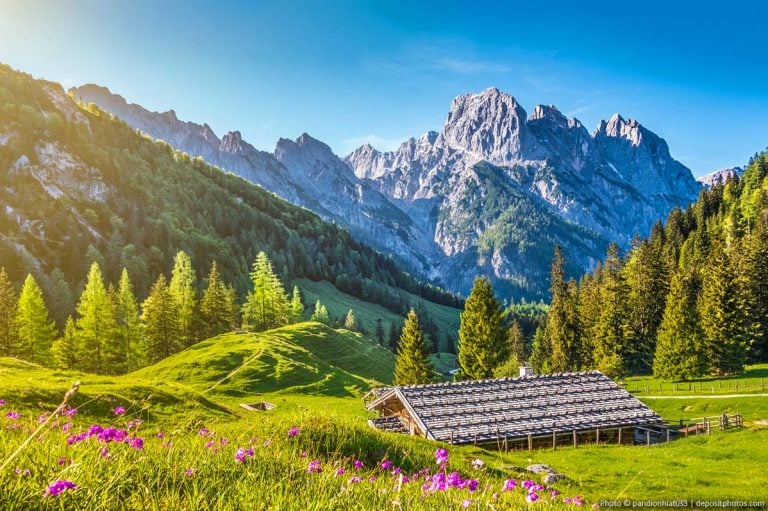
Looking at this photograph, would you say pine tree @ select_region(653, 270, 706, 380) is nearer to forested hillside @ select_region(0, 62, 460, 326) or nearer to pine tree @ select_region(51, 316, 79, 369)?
pine tree @ select_region(51, 316, 79, 369)

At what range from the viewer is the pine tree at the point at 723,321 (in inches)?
2712

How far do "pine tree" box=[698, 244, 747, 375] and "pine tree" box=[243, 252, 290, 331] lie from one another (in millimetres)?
74897

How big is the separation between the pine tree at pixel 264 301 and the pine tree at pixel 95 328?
3130 centimetres

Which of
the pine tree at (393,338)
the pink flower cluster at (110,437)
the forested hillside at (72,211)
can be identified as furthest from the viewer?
the pine tree at (393,338)

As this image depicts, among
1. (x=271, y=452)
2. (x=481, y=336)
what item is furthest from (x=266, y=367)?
(x=271, y=452)

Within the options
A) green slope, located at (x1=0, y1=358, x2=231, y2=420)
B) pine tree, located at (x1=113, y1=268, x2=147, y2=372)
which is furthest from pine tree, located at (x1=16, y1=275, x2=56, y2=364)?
green slope, located at (x1=0, y1=358, x2=231, y2=420)

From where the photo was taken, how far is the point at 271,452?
761 cm

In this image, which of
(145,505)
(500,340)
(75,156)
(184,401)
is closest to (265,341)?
(500,340)

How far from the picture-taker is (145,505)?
4.05 m

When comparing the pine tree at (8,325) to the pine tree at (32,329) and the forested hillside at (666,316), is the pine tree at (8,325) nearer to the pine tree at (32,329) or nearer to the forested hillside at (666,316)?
the pine tree at (32,329)

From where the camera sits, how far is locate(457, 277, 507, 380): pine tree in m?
65.1

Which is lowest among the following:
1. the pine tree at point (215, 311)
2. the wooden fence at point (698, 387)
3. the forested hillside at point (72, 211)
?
the wooden fence at point (698, 387)

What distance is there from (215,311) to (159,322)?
1325 cm

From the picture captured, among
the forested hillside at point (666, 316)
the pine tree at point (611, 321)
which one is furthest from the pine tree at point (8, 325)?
the pine tree at point (611, 321)
